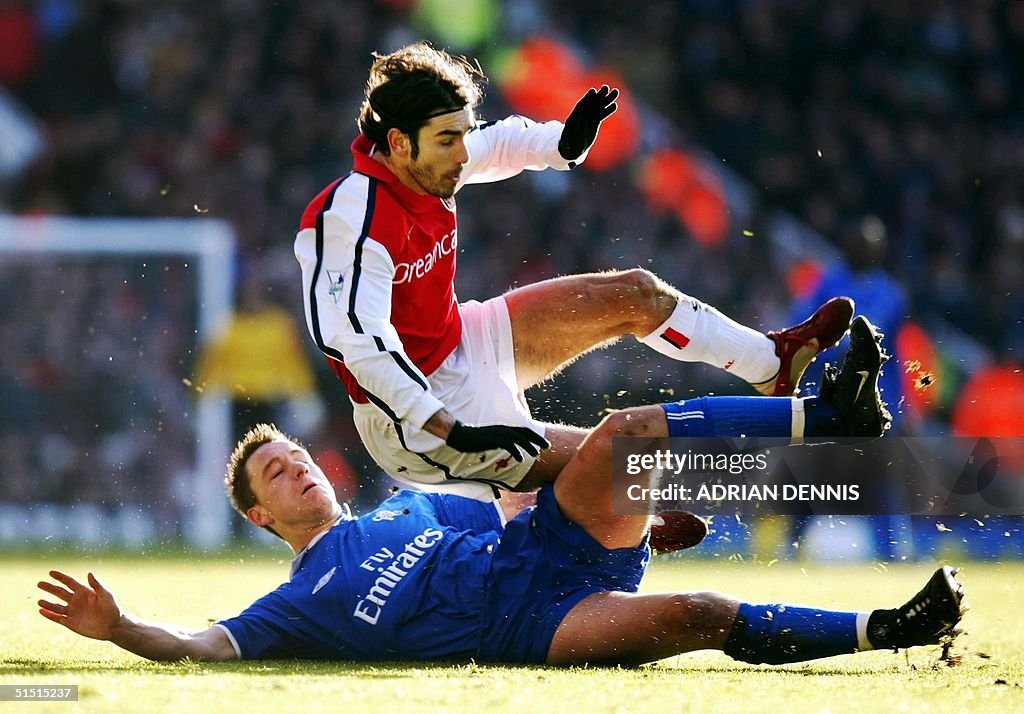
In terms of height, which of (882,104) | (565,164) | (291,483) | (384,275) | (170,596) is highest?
(882,104)

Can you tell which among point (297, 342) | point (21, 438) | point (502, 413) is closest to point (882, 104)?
point (297, 342)

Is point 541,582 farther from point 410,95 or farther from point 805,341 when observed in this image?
point 410,95

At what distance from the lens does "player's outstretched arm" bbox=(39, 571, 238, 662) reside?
5.02 meters

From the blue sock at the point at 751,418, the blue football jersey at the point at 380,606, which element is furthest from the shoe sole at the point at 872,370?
the blue football jersey at the point at 380,606

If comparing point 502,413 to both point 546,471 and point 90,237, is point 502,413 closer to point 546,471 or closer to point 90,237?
point 546,471

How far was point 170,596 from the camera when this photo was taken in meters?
8.12

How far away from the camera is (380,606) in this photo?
5242mm

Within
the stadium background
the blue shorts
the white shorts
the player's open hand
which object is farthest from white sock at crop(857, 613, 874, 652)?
the stadium background

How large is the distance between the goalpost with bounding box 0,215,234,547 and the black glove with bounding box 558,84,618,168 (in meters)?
6.91

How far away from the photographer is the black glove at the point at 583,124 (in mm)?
5945

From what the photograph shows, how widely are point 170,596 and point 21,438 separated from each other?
14.9 feet

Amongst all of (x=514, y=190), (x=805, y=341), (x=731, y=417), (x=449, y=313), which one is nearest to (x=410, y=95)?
(x=449, y=313)

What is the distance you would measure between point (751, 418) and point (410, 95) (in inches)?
70.5

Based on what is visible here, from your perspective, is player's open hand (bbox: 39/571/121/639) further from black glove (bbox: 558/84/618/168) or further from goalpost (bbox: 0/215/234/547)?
goalpost (bbox: 0/215/234/547)
